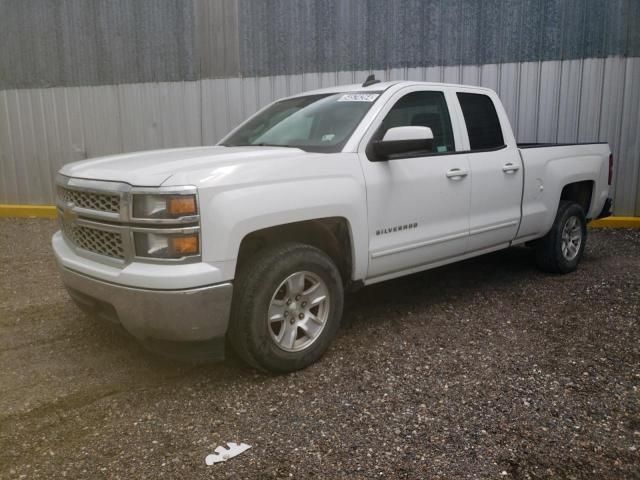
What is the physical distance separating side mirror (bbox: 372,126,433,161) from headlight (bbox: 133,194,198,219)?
1443 mm

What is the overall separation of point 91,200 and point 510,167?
3.46 m

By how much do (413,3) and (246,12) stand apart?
2440mm

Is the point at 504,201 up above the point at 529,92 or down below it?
below

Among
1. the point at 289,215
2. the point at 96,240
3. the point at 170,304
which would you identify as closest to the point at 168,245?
the point at 170,304

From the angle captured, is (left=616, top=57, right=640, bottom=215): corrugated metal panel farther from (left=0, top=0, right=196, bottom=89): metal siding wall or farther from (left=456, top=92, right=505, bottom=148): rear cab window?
(left=0, top=0, right=196, bottom=89): metal siding wall

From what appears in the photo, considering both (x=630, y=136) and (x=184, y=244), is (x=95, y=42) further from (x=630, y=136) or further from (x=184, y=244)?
(x=630, y=136)

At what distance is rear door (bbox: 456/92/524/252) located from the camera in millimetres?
4793

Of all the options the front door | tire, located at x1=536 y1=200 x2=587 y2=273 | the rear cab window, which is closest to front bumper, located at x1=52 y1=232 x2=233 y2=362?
the front door

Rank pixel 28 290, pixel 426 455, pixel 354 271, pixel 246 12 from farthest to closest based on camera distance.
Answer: pixel 246 12 < pixel 28 290 < pixel 354 271 < pixel 426 455

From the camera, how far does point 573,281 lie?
18.8ft

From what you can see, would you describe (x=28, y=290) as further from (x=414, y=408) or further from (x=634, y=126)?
(x=634, y=126)

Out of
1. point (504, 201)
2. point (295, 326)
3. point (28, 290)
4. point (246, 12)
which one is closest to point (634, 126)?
point (504, 201)

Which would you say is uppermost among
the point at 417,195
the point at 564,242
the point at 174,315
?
the point at 417,195

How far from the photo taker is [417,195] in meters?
4.26
